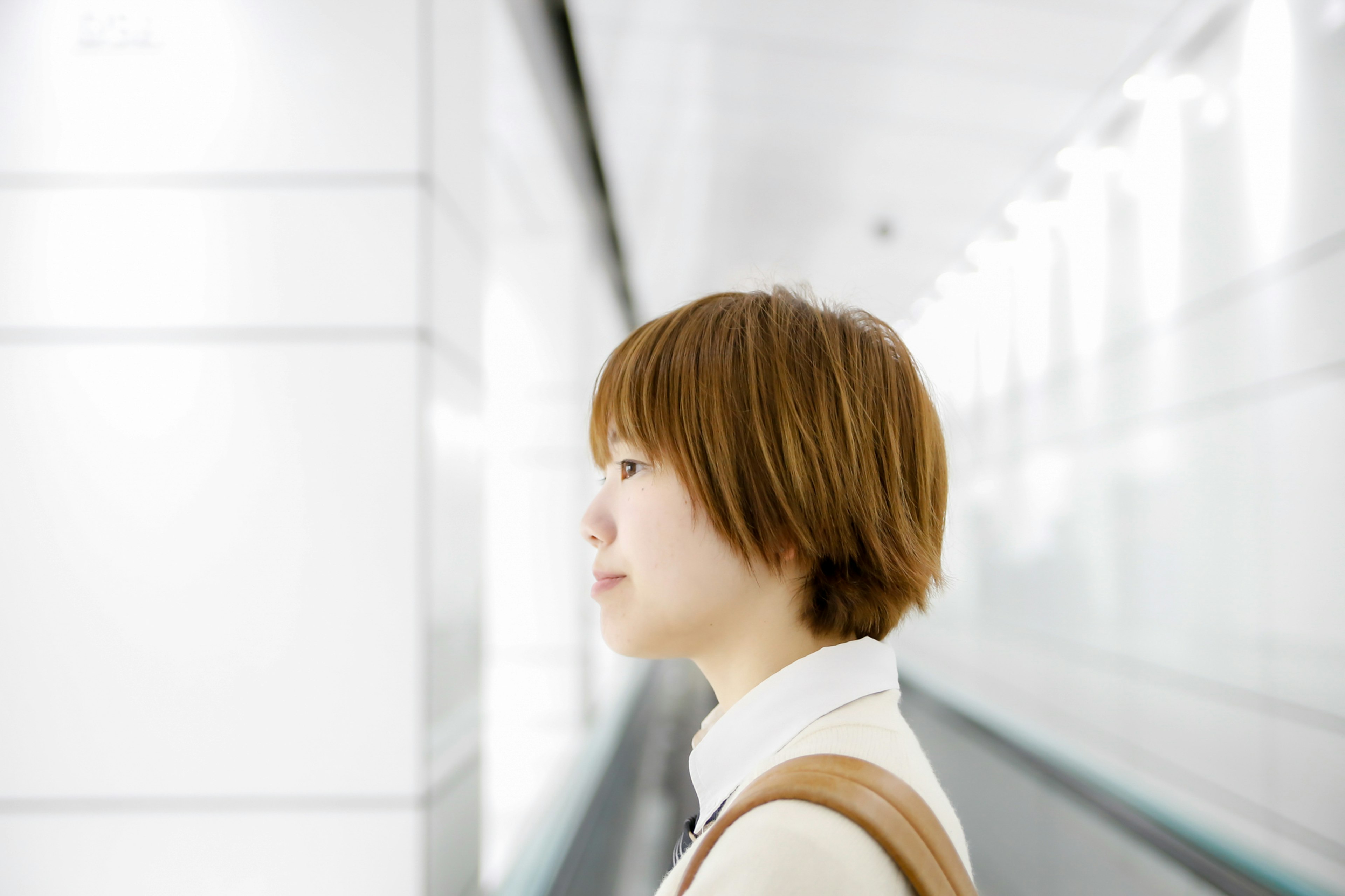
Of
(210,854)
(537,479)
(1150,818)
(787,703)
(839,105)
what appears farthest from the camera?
(537,479)

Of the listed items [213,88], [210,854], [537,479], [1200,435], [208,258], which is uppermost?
[213,88]

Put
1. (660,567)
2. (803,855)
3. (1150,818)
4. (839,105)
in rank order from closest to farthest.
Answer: (803,855), (660,567), (1150,818), (839,105)

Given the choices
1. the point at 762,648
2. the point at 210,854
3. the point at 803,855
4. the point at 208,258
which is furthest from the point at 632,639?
the point at 208,258

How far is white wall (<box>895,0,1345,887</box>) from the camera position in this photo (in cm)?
366

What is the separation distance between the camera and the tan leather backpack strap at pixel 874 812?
868mm

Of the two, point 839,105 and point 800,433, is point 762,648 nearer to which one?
point 800,433

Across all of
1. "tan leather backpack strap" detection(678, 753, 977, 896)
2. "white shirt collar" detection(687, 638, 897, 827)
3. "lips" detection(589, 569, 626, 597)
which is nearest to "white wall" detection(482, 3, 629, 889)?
"lips" detection(589, 569, 626, 597)

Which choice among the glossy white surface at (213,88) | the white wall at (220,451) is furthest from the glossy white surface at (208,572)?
the glossy white surface at (213,88)

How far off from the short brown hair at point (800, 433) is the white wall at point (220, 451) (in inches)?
34.5

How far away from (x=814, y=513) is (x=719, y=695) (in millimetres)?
355

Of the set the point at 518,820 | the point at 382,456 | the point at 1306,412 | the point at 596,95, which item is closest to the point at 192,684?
the point at 382,456

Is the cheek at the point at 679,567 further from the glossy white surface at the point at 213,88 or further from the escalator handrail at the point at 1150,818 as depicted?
the escalator handrail at the point at 1150,818

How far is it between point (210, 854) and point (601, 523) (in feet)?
4.29

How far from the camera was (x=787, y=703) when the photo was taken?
1.15 meters
